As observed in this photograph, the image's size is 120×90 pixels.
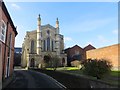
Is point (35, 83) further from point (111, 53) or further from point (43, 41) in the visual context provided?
point (43, 41)

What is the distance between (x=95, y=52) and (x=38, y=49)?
27854 mm

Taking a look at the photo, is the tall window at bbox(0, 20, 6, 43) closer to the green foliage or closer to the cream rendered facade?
the green foliage

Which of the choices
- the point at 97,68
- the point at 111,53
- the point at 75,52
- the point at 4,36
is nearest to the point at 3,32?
the point at 4,36

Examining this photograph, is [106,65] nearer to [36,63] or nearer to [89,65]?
[89,65]

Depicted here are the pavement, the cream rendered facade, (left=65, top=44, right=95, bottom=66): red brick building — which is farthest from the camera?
(left=65, top=44, right=95, bottom=66): red brick building

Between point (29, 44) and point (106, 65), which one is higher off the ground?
point (29, 44)

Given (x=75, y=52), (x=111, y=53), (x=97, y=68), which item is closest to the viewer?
(x=97, y=68)

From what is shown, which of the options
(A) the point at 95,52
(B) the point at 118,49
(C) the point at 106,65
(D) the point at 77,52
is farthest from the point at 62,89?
(D) the point at 77,52

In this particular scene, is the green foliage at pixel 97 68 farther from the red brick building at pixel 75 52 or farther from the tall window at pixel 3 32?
the red brick building at pixel 75 52

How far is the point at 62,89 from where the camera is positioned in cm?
1599

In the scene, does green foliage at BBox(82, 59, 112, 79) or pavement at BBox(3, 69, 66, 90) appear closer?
green foliage at BBox(82, 59, 112, 79)

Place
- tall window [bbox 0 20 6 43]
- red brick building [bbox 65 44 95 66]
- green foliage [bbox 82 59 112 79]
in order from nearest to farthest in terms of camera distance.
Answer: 1. green foliage [bbox 82 59 112 79]
2. tall window [bbox 0 20 6 43]
3. red brick building [bbox 65 44 95 66]

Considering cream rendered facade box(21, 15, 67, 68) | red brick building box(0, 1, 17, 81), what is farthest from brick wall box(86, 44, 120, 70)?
cream rendered facade box(21, 15, 67, 68)

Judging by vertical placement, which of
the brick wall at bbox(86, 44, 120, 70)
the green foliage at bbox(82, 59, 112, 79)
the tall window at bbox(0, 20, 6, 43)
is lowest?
the green foliage at bbox(82, 59, 112, 79)
